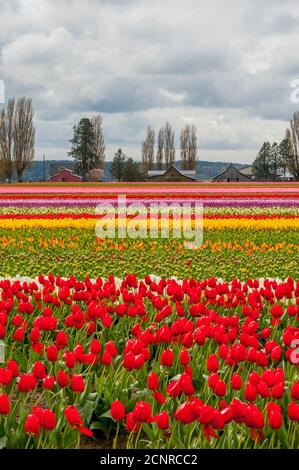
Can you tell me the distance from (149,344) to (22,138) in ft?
220

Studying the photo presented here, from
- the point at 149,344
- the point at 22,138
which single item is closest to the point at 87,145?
the point at 22,138

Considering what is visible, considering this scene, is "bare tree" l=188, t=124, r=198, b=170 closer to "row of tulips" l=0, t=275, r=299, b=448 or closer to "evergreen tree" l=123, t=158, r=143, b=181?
"evergreen tree" l=123, t=158, r=143, b=181

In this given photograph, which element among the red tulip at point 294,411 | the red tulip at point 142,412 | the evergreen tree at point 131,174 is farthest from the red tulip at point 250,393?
the evergreen tree at point 131,174

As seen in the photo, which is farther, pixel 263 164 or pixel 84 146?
pixel 263 164

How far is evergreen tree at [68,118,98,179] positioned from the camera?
296 feet

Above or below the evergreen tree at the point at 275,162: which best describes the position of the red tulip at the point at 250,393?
below

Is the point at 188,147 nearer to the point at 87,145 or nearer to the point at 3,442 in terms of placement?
the point at 87,145

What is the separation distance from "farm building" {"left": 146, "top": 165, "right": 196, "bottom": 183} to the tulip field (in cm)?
7823

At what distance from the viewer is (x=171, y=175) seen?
3720 inches

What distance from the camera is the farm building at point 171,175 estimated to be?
93.3 m

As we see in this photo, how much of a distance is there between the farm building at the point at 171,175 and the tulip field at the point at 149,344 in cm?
7823

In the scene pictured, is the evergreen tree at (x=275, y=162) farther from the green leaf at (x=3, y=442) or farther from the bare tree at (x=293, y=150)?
the green leaf at (x=3, y=442)
